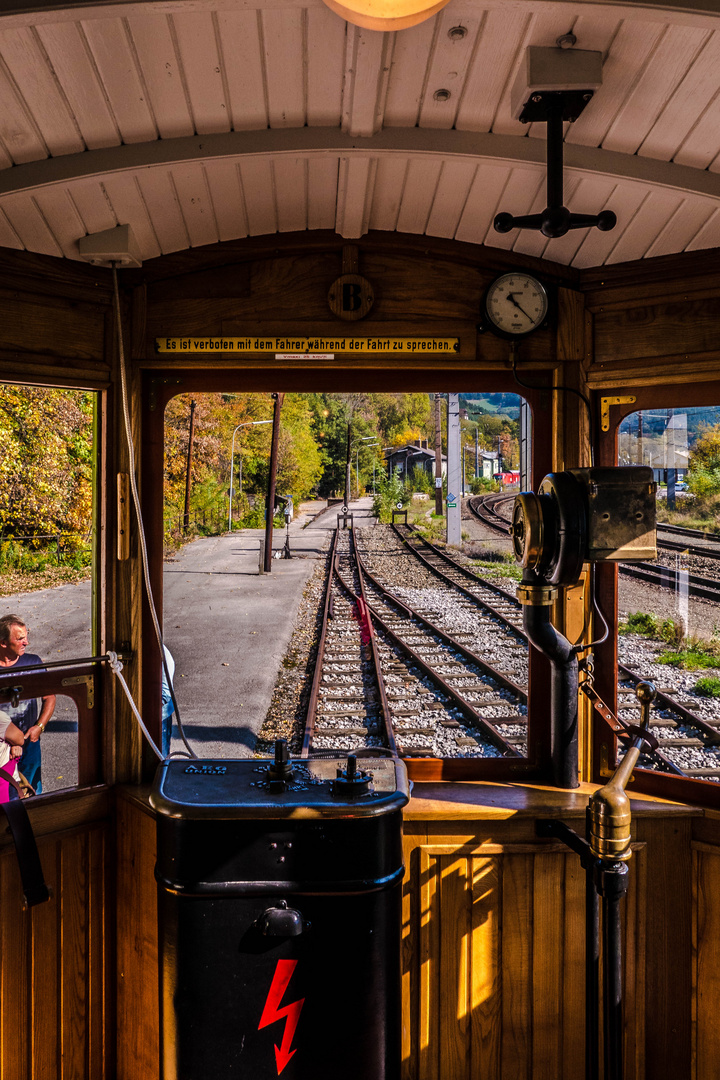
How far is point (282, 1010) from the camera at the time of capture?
1.73 meters

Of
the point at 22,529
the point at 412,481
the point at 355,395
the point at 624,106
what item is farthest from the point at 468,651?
the point at 624,106

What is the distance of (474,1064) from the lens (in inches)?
86.0

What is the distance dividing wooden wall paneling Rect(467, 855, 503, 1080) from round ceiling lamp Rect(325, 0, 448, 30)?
7.16 feet

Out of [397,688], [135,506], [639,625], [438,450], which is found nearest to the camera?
[135,506]

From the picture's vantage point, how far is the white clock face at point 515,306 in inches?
93.4

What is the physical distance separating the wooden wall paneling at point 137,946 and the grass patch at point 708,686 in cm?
196

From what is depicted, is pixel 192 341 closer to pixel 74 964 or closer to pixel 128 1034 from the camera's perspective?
pixel 74 964

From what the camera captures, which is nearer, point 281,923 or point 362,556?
point 281,923

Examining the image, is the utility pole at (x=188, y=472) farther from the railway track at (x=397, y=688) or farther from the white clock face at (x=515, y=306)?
the white clock face at (x=515, y=306)

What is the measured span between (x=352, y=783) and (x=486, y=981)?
945mm

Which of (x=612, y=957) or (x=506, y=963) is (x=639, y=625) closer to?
(x=612, y=957)

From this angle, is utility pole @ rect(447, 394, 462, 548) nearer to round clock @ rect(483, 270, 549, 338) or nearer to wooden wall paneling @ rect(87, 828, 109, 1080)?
round clock @ rect(483, 270, 549, 338)

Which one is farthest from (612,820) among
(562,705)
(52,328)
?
(52,328)

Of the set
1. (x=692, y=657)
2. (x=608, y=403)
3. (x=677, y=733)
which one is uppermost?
(x=608, y=403)
